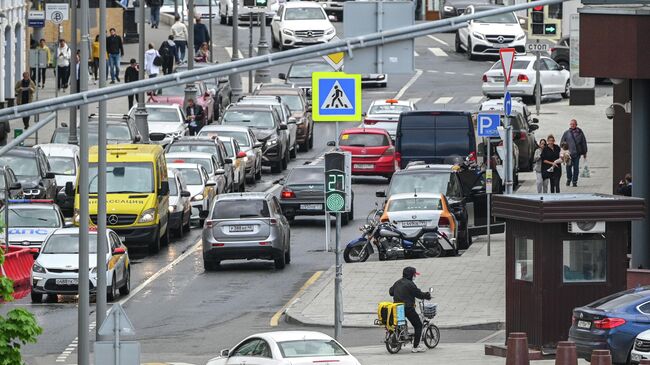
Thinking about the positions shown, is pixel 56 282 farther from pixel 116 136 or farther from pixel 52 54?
pixel 52 54

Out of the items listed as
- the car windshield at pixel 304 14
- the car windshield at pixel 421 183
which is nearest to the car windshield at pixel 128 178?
the car windshield at pixel 421 183

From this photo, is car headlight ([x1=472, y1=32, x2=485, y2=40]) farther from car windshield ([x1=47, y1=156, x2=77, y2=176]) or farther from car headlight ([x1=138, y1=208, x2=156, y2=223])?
car headlight ([x1=138, y1=208, x2=156, y2=223])

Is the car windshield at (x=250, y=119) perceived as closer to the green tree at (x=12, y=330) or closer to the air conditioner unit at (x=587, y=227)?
the air conditioner unit at (x=587, y=227)

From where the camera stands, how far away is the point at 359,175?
51.0m

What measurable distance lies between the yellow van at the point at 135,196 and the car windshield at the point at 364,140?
9.40m

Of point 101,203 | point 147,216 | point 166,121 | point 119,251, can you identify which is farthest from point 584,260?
point 166,121

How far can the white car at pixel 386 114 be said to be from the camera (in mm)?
55281

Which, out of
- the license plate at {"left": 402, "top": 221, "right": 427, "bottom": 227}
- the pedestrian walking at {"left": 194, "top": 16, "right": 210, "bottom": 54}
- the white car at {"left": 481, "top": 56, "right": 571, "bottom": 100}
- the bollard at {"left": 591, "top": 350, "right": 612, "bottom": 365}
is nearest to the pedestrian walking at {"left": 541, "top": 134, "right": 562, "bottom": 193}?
the license plate at {"left": 402, "top": 221, "right": 427, "bottom": 227}

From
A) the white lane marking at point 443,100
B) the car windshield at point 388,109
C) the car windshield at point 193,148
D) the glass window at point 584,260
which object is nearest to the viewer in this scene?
the glass window at point 584,260

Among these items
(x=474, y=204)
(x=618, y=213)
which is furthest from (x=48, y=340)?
(x=474, y=204)

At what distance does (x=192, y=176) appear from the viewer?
45781 millimetres

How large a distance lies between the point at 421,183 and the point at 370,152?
8.52 meters

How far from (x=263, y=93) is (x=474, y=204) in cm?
1819

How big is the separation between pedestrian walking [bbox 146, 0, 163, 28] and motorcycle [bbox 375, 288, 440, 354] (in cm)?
5339
